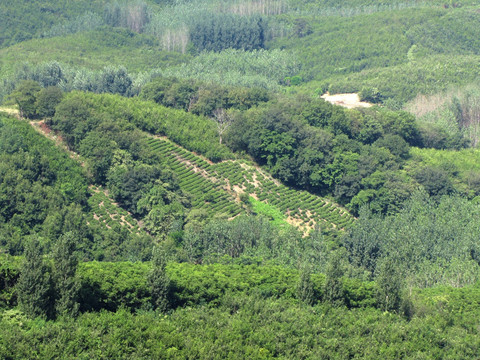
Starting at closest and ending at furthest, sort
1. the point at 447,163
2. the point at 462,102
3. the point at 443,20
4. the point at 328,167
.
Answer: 1. the point at 328,167
2. the point at 447,163
3. the point at 462,102
4. the point at 443,20

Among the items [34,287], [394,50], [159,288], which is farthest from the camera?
[394,50]

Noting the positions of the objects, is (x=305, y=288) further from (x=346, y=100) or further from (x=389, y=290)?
(x=346, y=100)

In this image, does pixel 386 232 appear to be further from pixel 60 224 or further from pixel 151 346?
pixel 151 346

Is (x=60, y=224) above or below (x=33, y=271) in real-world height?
A: below

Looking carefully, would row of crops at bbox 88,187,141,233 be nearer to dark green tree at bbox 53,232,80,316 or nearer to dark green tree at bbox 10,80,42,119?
dark green tree at bbox 10,80,42,119

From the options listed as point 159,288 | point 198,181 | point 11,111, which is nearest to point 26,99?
point 11,111

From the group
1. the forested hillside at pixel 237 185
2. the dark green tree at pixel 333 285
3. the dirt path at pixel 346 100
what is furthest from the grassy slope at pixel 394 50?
the dark green tree at pixel 333 285

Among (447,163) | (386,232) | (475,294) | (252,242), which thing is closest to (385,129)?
(447,163)
